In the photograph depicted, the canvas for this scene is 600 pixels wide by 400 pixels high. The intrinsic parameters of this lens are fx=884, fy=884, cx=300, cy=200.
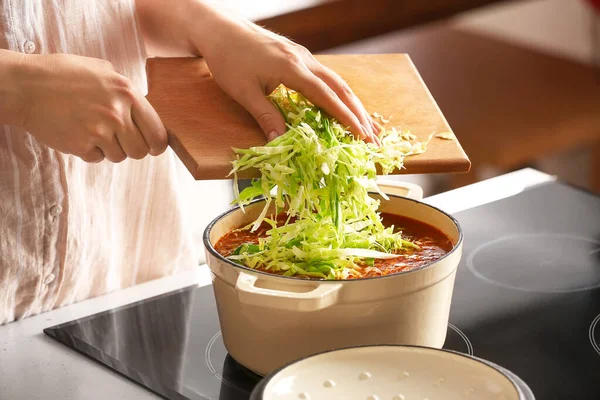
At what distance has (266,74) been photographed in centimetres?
121

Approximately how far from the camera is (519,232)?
58.7 inches

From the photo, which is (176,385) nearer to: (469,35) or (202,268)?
(202,268)

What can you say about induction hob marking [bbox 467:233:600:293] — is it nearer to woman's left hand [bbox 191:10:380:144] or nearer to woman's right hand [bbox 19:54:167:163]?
woman's left hand [bbox 191:10:380:144]

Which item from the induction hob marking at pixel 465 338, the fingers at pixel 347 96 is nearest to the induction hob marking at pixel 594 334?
the induction hob marking at pixel 465 338

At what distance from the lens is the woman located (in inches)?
44.1

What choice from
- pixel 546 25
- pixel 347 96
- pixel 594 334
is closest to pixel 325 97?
pixel 347 96

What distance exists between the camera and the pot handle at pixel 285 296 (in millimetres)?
910

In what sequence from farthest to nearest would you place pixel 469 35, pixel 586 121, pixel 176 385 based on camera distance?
1. pixel 469 35
2. pixel 586 121
3. pixel 176 385

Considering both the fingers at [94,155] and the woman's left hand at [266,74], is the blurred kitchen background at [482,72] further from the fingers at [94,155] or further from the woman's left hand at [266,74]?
the fingers at [94,155]

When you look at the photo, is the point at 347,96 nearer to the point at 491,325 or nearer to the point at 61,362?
the point at 491,325

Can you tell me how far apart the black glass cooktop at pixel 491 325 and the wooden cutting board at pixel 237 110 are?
23 cm

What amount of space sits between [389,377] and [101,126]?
1.60 feet

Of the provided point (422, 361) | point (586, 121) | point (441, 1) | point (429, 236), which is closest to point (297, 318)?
point (422, 361)

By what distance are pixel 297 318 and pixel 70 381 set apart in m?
0.32
